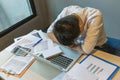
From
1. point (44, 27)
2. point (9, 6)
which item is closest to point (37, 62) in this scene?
point (9, 6)

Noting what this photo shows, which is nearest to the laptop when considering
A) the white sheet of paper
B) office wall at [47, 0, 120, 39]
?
the white sheet of paper

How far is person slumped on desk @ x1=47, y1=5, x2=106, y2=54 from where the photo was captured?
106 centimetres

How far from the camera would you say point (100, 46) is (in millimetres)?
1346

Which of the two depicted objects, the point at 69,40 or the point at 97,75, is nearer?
the point at 97,75

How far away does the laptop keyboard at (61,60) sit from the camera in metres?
1.10

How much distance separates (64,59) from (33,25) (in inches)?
48.5

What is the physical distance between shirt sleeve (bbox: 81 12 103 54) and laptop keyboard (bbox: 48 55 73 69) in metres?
0.15

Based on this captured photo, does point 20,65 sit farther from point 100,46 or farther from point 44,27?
point 44,27

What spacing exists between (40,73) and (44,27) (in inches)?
58.7

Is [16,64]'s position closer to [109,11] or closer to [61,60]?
[61,60]

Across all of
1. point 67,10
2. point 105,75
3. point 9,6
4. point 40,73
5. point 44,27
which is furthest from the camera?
point 44,27

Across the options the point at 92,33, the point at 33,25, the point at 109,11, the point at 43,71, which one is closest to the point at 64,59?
the point at 43,71

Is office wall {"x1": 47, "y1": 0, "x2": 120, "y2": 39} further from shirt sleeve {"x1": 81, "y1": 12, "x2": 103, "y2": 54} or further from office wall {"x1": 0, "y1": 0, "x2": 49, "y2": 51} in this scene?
shirt sleeve {"x1": 81, "y1": 12, "x2": 103, "y2": 54}

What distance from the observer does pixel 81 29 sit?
114 cm
